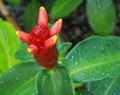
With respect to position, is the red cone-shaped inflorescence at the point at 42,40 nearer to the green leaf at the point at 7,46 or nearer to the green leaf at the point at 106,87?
the green leaf at the point at 106,87

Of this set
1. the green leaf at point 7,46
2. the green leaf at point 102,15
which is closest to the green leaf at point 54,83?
the green leaf at point 7,46

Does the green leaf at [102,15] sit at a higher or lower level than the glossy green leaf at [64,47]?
higher

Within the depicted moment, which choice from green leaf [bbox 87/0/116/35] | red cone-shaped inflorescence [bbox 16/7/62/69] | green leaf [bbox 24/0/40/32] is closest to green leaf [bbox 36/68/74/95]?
red cone-shaped inflorescence [bbox 16/7/62/69]

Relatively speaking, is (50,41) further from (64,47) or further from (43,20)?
(64,47)

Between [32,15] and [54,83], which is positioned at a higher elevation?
[32,15]

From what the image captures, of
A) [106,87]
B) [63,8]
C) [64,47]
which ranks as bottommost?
[106,87]

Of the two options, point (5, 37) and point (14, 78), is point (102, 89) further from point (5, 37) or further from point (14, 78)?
point (5, 37)

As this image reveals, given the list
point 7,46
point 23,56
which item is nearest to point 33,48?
point 23,56

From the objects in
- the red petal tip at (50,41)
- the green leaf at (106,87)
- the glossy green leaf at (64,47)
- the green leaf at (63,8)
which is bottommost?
the green leaf at (106,87)
